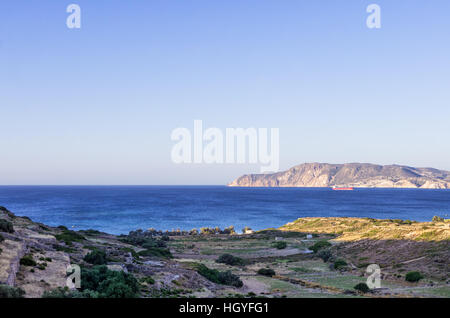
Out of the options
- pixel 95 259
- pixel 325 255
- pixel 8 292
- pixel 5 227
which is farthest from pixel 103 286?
pixel 325 255

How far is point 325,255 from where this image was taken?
46.8 metres

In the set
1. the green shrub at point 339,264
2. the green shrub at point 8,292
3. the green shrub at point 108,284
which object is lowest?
the green shrub at point 339,264

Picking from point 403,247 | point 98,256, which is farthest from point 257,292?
point 403,247

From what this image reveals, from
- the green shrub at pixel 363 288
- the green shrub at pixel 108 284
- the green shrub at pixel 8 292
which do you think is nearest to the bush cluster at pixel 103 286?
the green shrub at pixel 108 284

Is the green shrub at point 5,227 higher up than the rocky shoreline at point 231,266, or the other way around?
the green shrub at point 5,227

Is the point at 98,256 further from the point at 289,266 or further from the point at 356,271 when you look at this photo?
the point at 356,271

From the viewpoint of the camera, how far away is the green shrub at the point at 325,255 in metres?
45.9

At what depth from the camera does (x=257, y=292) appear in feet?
88.7

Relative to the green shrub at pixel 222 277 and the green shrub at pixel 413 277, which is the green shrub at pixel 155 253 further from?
the green shrub at pixel 413 277

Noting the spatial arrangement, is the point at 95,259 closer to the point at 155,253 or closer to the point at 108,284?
the point at 108,284

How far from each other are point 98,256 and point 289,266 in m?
24.6

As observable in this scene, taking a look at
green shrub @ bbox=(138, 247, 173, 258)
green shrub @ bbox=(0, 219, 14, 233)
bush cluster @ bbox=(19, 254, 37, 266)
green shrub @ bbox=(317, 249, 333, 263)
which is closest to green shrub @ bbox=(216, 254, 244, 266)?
green shrub @ bbox=(138, 247, 173, 258)

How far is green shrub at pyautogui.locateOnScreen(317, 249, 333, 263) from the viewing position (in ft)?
150
